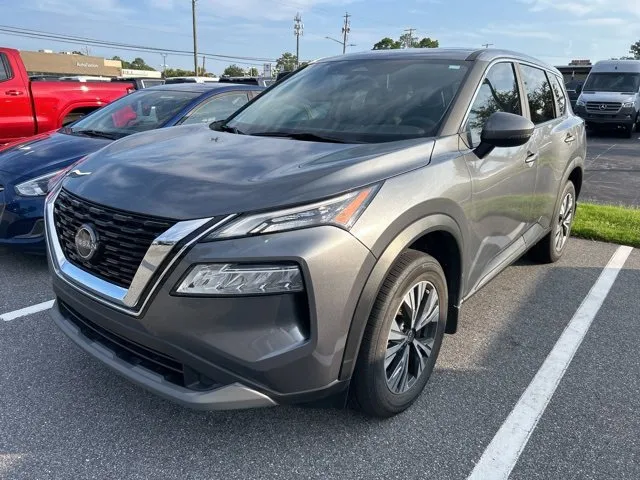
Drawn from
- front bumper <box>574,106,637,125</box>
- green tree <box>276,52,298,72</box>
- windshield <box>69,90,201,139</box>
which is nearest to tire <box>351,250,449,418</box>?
windshield <box>69,90,201,139</box>

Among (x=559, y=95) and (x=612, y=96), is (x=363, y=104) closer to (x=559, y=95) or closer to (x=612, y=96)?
(x=559, y=95)

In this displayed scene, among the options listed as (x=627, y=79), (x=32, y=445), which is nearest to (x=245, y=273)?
(x=32, y=445)

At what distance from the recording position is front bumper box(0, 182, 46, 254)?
4.17 metres

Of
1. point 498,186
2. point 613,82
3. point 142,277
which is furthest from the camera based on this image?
point 613,82

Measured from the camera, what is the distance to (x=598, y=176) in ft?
35.2

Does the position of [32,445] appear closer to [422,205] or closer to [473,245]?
[422,205]

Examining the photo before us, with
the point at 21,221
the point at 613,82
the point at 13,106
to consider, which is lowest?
the point at 21,221

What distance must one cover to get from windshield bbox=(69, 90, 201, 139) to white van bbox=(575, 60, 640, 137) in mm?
16470

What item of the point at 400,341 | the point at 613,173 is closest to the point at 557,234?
the point at 400,341

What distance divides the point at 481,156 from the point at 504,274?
2.11 metres

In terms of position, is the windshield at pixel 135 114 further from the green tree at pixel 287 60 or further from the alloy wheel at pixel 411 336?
the green tree at pixel 287 60

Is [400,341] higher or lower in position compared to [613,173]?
higher

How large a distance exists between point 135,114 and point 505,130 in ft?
13.2

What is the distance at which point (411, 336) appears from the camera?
2.62m
